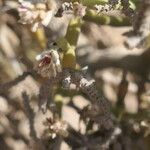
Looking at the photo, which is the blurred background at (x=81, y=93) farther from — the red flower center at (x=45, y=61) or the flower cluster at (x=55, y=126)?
the red flower center at (x=45, y=61)

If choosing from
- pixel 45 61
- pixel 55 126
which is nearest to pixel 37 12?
pixel 45 61

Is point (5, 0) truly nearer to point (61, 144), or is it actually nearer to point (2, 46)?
point (2, 46)

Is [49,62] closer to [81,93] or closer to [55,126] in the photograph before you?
[55,126]

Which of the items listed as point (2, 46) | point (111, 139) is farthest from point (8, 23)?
point (111, 139)

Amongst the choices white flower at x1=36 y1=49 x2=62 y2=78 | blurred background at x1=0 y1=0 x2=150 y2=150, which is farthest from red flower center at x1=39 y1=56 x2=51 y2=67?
blurred background at x1=0 y1=0 x2=150 y2=150

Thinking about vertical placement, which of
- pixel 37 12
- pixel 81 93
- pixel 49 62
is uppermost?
pixel 37 12

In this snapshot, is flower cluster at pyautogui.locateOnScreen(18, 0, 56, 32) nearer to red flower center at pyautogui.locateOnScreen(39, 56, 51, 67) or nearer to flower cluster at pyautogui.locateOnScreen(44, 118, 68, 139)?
red flower center at pyautogui.locateOnScreen(39, 56, 51, 67)

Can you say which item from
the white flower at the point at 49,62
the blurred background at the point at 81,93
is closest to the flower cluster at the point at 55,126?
the blurred background at the point at 81,93
